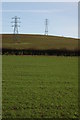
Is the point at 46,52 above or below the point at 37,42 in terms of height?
below

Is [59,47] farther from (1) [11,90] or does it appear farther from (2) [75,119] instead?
(2) [75,119]

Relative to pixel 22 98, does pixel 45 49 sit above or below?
above

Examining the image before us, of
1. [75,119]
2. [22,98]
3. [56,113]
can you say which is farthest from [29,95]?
[75,119]

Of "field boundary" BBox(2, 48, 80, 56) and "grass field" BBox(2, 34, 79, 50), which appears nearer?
"field boundary" BBox(2, 48, 80, 56)

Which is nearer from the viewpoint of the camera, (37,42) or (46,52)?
(46,52)

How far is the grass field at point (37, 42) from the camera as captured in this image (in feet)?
272

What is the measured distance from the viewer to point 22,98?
13680mm

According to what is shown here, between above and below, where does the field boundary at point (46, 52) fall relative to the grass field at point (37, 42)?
below

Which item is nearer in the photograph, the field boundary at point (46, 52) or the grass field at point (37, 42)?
the field boundary at point (46, 52)

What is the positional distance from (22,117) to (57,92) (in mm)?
5891

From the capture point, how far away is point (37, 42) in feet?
299

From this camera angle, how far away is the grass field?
82.9 meters

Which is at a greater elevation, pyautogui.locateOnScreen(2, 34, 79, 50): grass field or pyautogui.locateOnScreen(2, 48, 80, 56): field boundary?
pyautogui.locateOnScreen(2, 34, 79, 50): grass field

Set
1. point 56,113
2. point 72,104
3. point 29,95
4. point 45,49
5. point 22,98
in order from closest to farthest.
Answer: point 56,113, point 72,104, point 22,98, point 29,95, point 45,49
